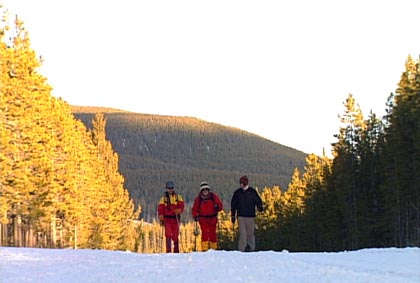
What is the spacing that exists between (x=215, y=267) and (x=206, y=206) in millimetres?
6582

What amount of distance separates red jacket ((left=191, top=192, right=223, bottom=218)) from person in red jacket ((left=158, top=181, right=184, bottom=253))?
0.63 m

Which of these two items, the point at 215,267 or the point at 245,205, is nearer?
the point at 215,267

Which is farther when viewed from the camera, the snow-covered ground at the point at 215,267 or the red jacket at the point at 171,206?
the red jacket at the point at 171,206

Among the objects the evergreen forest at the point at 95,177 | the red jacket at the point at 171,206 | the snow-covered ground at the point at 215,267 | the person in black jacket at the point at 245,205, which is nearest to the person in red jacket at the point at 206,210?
the person in black jacket at the point at 245,205

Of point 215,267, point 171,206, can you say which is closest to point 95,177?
point 171,206

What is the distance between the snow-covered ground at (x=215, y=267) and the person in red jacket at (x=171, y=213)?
4.05 metres

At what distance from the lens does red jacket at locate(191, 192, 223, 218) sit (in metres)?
17.5

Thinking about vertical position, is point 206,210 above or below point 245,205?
below

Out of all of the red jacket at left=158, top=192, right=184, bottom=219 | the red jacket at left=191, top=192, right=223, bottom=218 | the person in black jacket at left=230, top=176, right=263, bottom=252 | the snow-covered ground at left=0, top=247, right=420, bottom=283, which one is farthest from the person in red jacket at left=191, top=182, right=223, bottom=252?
the snow-covered ground at left=0, top=247, right=420, bottom=283

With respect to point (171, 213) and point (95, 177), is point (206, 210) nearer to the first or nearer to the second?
point (171, 213)

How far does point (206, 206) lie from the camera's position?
1753cm

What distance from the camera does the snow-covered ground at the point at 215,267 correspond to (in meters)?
9.78

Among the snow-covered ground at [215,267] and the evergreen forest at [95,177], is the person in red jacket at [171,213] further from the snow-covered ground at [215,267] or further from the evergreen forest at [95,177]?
the evergreen forest at [95,177]

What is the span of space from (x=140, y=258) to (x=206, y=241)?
4.61 meters
